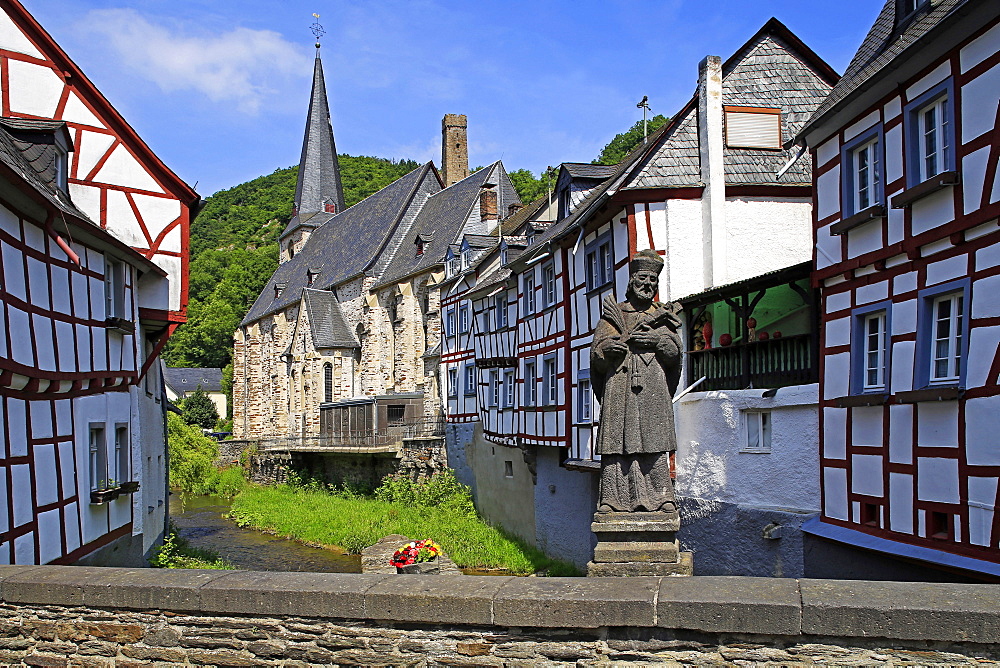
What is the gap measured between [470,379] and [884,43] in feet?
75.2

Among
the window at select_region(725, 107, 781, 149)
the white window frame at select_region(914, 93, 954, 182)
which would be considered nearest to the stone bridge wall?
the white window frame at select_region(914, 93, 954, 182)

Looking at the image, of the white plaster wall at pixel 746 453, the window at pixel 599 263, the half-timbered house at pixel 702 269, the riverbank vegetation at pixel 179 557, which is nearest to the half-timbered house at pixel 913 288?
the white plaster wall at pixel 746 453

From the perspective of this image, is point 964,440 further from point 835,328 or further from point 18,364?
point 18,364

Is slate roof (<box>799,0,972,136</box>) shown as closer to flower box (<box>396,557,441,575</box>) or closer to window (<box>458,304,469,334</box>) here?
flower box (<box>396,557,441,575</box>)

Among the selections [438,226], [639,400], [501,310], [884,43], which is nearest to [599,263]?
[884,43]

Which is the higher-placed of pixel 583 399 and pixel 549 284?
pixel 549 284

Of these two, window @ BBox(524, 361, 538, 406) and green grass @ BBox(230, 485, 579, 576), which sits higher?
window @ BBox(524, 361, 538, 406)

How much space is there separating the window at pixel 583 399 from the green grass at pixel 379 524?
351 cm

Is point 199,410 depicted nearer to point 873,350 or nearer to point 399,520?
point 399,520

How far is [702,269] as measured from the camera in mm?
16984

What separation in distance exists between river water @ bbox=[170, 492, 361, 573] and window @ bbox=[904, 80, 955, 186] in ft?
52.8

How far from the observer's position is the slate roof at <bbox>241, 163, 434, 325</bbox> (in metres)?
54.8

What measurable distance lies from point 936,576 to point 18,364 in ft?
34.6

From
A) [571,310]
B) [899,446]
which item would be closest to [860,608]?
[899,446]
